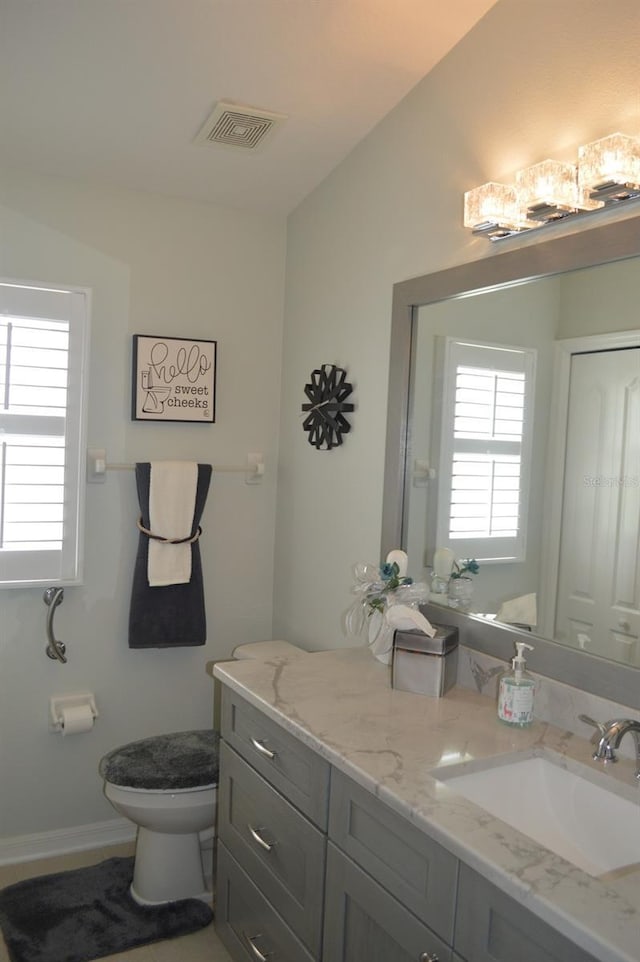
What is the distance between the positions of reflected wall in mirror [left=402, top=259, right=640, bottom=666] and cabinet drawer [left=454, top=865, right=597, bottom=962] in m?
0.62

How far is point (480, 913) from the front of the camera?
1265 mm

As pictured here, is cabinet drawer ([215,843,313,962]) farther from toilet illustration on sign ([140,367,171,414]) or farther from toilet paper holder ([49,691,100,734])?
toilet illustration on sign ([140,367,171,414])

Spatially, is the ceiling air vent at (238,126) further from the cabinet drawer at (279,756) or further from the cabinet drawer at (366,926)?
the cabinet drawer at (366,926)

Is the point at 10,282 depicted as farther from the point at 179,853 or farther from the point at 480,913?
the point at 480,913

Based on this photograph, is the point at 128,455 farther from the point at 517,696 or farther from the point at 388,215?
the point at 517,696

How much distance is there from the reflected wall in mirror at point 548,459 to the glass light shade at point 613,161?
0.17m

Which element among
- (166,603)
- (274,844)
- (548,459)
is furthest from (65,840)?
(548,459)

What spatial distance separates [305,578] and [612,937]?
6.49ft

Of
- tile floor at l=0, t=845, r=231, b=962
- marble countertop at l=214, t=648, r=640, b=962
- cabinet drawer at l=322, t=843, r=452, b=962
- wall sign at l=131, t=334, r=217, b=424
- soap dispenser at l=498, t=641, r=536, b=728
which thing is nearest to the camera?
marble countertop at l=214, t=648, r=640, b=962

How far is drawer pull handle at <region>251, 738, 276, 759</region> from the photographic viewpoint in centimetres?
191

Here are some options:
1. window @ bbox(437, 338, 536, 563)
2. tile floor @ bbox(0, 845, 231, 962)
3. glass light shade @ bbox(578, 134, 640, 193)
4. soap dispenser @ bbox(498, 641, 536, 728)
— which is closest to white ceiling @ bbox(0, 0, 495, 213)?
glass light shade @ bbox(578, 134, 640, 193)

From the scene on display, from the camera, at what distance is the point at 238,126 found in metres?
2.47

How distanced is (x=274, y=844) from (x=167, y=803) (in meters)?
0.61

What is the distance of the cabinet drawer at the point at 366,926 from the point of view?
4.59ft
